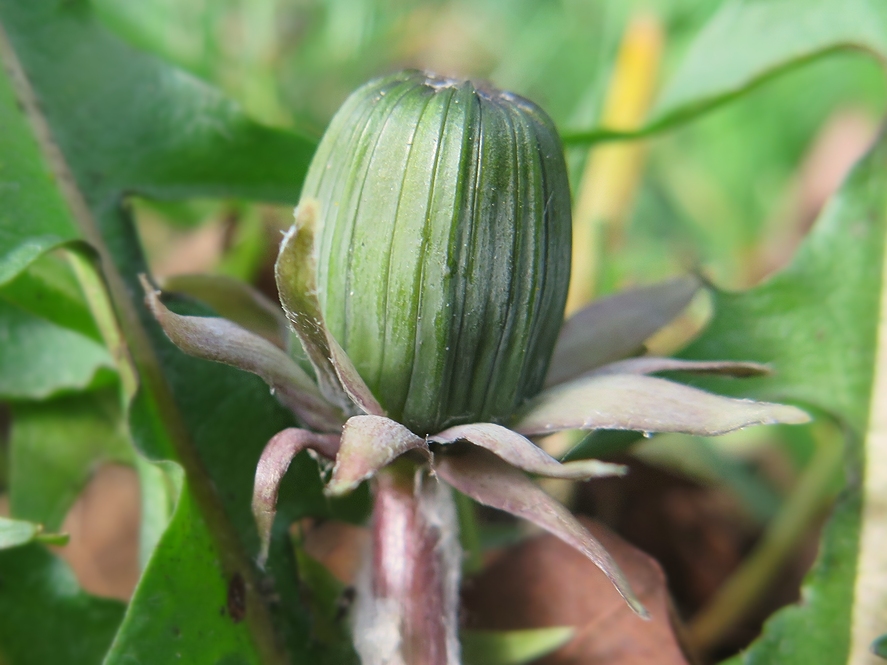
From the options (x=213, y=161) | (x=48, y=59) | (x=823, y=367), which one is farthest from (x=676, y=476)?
(x=48, y=59)

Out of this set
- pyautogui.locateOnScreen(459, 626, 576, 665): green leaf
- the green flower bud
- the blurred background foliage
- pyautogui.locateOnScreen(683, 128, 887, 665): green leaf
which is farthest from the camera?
the blurred background foliage

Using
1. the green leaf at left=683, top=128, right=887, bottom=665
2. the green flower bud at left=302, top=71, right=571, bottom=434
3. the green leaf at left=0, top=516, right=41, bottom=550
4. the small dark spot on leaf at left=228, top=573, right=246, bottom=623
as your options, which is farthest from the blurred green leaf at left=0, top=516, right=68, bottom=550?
the green leaf at left=683, top=128, right=887, bottom=665

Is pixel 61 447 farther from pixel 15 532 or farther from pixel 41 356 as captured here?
pixel 15 532

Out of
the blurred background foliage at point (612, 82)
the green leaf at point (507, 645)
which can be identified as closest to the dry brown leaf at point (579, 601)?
the green leaf at point (507, 645)

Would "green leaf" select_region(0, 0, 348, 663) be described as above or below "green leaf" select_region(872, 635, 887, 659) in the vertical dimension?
above

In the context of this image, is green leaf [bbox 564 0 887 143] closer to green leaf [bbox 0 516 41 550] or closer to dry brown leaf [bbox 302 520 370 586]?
dry brown leaf [bbox 302 520 370 586]

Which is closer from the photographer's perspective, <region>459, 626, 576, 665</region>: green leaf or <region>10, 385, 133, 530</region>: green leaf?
<region>459, 626, 576, 665</region>: green leaf
